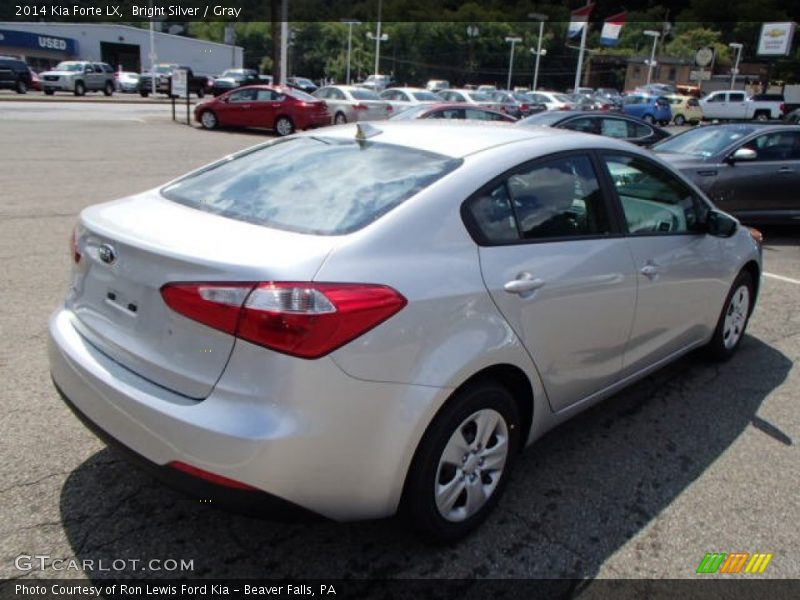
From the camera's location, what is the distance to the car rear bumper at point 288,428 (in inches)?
81.6

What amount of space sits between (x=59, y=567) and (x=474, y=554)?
4.96ft

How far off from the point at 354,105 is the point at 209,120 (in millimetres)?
4910

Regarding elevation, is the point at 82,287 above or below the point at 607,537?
above

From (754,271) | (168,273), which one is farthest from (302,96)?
(168,273)

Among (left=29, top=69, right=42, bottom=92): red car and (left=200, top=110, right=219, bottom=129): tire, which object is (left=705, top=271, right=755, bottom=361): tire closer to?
(left=200, top=110, right=219, bottom=129): tire

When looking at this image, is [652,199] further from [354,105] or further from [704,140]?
[354,105]

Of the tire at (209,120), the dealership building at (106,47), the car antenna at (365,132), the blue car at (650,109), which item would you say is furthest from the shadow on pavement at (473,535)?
the dealership building at (106,47)

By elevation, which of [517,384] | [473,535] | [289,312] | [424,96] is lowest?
[473,535]

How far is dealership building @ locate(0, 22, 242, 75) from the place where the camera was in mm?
62906

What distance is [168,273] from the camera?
Result: 87.4 inches

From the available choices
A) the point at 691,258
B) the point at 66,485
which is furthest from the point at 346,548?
the point at 691,258

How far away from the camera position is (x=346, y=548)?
2609mm

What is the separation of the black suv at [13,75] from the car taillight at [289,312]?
143 feet

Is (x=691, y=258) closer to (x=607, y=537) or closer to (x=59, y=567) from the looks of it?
(x=607, y=537)
